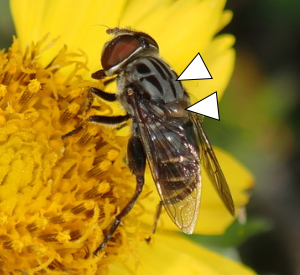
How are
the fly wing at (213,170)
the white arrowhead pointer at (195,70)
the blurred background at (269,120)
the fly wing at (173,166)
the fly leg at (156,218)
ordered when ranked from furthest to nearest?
the blurred background at (269,120) < the white arrowhead pointer at (195,70) < the fly leg at (156,218) < the fly wing at (213,170) < the fly wing at (173,166)

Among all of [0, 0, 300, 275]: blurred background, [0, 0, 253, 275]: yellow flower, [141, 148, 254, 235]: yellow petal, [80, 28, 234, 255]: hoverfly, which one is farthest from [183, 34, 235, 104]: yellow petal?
[0, 0, 300, 275]: blurred background

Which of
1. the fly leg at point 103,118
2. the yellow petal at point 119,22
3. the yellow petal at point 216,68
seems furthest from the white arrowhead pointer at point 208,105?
the fly leg at point 103,118

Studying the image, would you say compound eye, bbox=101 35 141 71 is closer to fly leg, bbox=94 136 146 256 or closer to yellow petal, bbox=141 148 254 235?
fly leg, bbox=94 136 146 256

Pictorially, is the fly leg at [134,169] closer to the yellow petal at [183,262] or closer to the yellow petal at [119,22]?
the yellow petal at [183,262]

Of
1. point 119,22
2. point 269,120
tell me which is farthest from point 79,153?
point 269,120

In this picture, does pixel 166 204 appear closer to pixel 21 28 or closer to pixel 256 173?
pixel 21 28

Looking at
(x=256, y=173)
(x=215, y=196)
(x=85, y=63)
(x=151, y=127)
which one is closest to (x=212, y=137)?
(x=256, y=173)
